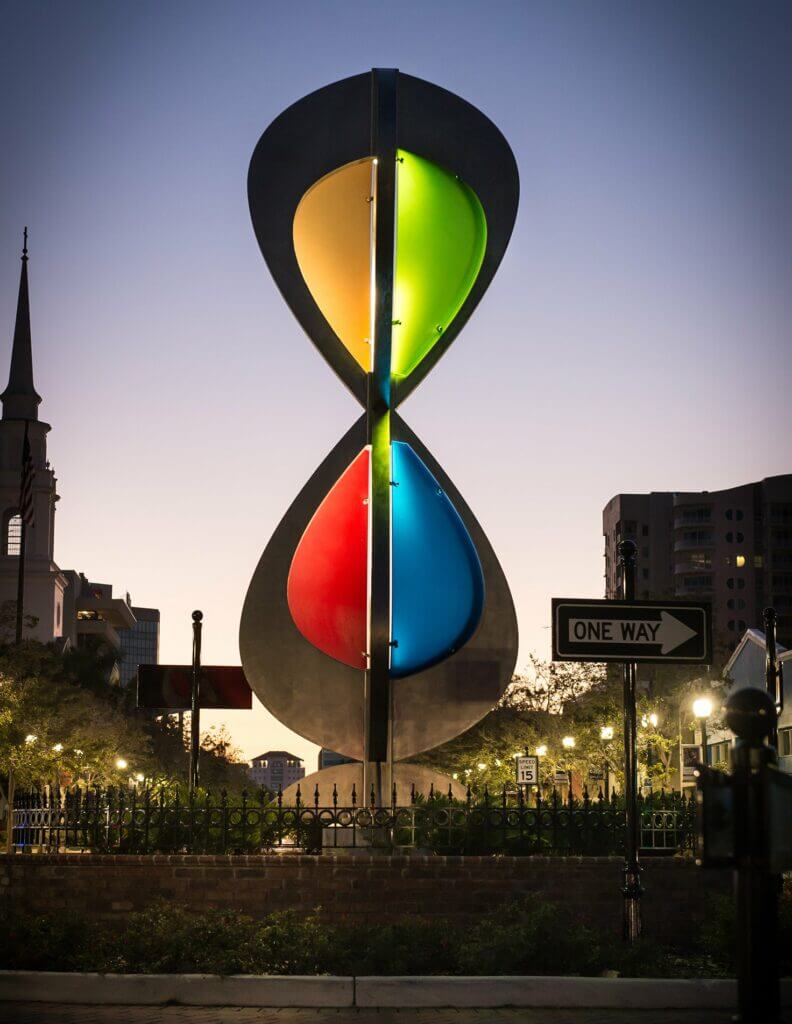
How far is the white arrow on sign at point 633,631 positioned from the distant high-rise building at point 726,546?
417 ft

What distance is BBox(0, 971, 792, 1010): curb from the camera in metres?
10.8

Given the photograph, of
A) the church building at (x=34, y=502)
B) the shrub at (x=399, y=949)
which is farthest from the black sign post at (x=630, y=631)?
the church building at (x=34, y=502)

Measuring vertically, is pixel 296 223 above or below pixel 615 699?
above

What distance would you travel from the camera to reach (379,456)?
62.6ft

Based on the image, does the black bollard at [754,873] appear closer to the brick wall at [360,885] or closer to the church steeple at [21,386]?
the brick wall at [360,885]

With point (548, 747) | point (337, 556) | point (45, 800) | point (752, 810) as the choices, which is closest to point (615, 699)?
point (548, 747)

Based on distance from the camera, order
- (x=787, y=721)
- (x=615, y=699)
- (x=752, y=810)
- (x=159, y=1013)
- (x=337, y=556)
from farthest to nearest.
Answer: (x=787, y=721)
(x=615, y=699)
(x=337, y=556)
(x=159, y=1013)
(x=752, y=810)

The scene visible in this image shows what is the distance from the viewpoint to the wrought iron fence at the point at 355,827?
15273mm

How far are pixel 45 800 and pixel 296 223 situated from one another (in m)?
8.90

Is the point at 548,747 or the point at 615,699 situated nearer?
the point at 615,699

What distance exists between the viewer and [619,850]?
1553 cm

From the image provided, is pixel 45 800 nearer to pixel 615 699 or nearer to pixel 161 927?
pixel 161 927

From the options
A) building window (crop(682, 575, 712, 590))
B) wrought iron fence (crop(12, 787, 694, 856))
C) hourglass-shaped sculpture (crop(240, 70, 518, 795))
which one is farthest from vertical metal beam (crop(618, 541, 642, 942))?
building window (crop(682, 575, 712, 590))

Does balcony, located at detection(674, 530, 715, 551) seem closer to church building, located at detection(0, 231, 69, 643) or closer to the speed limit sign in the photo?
church building, located at detection(0, 231, 69, 643)
